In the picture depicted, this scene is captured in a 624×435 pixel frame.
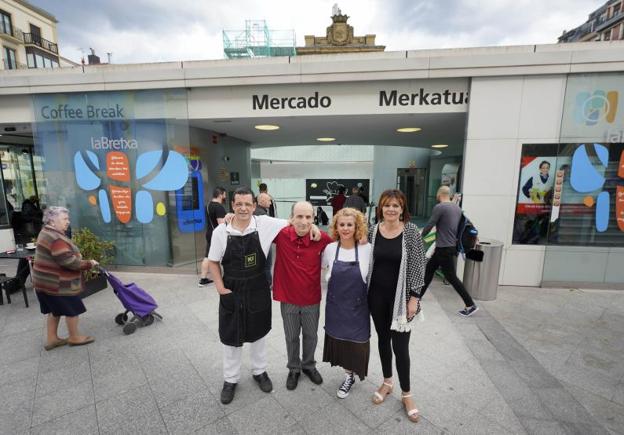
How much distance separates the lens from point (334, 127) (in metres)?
7.52

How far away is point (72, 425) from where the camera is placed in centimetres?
247

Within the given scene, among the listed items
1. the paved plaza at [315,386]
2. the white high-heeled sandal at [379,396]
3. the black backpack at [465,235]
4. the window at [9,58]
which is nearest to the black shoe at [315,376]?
the paved plaza at [315,386]

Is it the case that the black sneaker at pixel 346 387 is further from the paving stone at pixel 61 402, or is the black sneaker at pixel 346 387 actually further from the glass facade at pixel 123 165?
the glass facade at pixel 123 165

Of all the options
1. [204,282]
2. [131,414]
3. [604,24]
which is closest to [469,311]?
[131,414]

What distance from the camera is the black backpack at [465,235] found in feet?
15.5

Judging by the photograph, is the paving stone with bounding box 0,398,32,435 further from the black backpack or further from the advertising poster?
the advertising poster

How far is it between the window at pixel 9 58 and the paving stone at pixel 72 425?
44.2 metres

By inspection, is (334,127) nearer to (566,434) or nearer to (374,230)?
(374,230)

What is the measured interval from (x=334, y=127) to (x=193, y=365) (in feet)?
19.7

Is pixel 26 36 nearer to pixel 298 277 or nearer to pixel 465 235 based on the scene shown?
pixel 298 277

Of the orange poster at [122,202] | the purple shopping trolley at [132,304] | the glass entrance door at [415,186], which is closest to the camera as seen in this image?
the purple shopping trolley at [132,304]

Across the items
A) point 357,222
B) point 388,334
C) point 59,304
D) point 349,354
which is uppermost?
point 357,222

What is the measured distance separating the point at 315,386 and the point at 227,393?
2.67ft

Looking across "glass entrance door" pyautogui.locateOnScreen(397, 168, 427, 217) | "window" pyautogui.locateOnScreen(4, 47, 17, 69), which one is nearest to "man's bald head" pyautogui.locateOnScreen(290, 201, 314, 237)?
"glass entrance door" pyautogui.locateOnScreen(397, 168, 427, 217)
